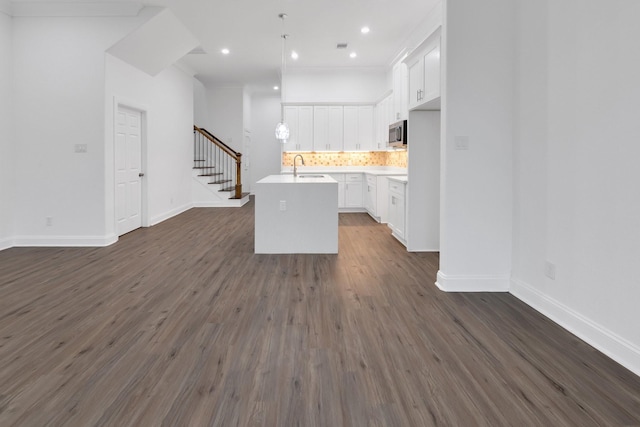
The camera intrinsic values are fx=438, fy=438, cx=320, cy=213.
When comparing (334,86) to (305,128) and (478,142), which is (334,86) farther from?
(478,142)

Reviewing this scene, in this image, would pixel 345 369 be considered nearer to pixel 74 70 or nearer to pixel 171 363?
pixel 171 363

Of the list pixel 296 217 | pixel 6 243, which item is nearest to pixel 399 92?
pixel 296 217

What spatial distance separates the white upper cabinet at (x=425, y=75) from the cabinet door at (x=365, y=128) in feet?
13.9

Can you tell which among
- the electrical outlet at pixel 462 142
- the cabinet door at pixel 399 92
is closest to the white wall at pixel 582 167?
the electrical outlet at pixel 462 142

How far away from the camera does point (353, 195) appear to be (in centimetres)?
979

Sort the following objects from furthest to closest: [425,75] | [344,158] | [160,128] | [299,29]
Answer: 1. [344,158]
2. [160,128]
3. [299,29]
4. [425,75]

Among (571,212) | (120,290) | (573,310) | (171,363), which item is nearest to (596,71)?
(571,212)

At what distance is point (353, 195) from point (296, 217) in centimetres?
434

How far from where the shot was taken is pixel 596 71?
8.99ft

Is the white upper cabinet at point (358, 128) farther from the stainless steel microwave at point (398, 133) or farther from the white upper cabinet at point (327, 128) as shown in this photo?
the stainless steel microwave at point (398, 133)

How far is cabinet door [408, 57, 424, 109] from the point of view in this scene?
5192mm

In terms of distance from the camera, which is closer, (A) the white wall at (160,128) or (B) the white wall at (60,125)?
(B) the white wall at (60,125)

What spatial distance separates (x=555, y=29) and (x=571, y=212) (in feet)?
4.38

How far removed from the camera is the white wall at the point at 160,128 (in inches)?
242
